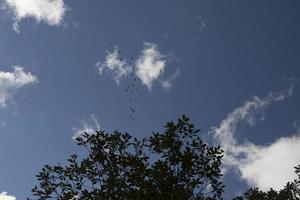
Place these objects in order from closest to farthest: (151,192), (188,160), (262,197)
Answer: (151,192), (188,160), (262,197)

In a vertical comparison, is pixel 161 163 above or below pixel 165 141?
below

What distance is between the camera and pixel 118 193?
2062 centimetres

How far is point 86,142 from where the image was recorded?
22.7 meters

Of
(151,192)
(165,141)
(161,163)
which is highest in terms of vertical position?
(165,141)

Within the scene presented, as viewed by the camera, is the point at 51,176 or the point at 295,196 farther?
the point at 295,196


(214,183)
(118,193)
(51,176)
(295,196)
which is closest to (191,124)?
(214,183)

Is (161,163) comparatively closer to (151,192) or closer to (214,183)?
(151,192)

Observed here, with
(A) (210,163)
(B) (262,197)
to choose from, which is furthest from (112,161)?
(B) (262,197)

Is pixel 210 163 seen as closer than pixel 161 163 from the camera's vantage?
No

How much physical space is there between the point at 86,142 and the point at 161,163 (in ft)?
14.2

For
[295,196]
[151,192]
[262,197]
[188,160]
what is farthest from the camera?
[295,196]

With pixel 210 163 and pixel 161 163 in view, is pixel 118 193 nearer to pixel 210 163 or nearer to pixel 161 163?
pixel 161 163

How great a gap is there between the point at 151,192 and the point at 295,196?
56.8 feet

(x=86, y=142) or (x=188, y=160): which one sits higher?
(x=86, y=142)
